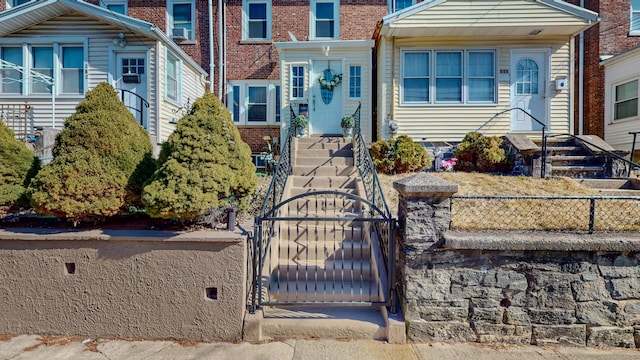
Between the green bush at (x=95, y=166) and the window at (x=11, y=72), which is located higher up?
the window at (x=11, y=72)

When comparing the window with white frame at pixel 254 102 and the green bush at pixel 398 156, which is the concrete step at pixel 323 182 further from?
the window with white frame at pixel 254 102

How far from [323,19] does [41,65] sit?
31.3ft

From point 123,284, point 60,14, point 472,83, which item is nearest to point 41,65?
point 60,14

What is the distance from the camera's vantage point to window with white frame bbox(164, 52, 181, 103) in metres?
10.2

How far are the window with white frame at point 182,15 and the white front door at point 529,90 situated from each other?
451 inches

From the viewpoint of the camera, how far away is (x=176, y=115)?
35.6 feet

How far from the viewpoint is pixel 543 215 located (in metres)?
4.71

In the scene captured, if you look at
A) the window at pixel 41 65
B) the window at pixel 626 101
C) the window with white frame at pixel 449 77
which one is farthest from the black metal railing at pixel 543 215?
the window at pixel 41 65

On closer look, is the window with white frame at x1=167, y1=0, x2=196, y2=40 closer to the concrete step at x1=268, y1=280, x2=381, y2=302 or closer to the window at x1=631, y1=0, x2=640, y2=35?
the concrete step at x1=268, y1=280, x2=381, y2=302

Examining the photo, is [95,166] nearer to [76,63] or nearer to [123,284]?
[123,284]

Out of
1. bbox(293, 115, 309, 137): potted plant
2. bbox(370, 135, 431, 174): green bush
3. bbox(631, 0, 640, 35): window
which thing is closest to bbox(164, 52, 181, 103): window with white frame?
bbox(293, 115, 309, 137): potted plant

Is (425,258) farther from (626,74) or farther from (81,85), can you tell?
(626,74)

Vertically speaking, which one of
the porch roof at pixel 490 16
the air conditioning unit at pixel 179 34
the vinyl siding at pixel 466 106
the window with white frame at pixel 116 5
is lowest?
the vinyl siding at pixel 466 106

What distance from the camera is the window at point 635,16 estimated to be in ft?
37.8
